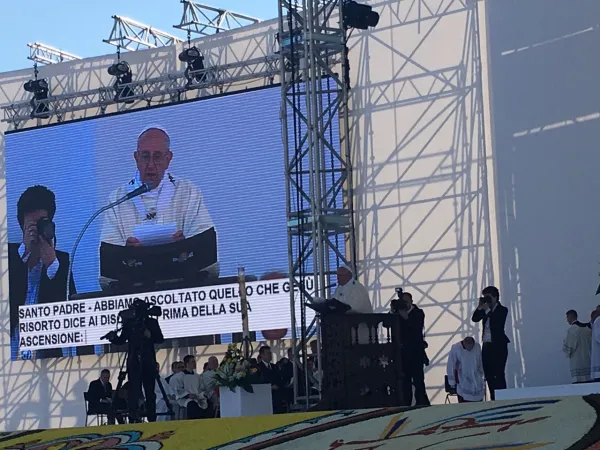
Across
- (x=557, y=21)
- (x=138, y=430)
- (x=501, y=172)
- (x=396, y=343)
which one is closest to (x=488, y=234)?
(x=501, y=172)

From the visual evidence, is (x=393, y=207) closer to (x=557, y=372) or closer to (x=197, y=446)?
(x=557, y=372)

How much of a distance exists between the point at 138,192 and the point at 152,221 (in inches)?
19.8

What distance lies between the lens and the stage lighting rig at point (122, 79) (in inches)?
622

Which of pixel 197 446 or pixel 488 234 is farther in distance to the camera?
pixel 488 234

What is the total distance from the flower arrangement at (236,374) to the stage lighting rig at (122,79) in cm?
813

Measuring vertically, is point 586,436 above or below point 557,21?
below

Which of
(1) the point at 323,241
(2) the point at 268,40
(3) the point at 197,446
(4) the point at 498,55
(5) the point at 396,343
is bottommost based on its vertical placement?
(3) the point at 197,446

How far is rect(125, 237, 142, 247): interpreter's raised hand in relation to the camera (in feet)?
51.5

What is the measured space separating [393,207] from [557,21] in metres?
4.24

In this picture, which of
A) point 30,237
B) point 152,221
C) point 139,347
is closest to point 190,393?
point 139,347

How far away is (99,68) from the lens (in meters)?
16.6

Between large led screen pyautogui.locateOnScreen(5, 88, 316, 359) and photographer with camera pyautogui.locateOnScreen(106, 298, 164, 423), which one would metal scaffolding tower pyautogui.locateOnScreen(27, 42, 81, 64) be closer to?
large led screen pyautogui.locateOnScreen(5, 88, 316, 359)

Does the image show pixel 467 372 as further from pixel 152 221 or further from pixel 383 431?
pixel 152 221

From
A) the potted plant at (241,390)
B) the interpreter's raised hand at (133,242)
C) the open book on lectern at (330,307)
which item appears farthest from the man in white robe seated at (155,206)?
the open book on lectern at (330,307)
